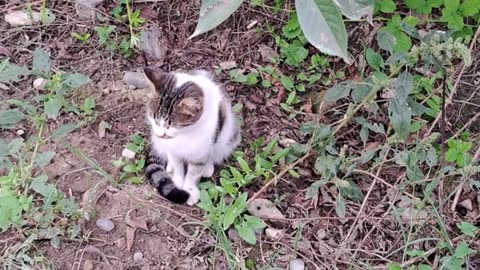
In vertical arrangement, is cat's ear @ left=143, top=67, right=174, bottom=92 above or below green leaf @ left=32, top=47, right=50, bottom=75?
above

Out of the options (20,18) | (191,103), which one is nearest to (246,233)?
(191,103)

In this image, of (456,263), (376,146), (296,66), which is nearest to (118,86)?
(296,66)

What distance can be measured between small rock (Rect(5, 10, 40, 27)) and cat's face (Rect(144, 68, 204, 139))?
1.06m

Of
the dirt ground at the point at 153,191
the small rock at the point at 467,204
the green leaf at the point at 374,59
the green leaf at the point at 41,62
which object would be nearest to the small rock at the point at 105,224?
the dirt ground at the point at 153,191

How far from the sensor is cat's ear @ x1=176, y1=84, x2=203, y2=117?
2.19 m

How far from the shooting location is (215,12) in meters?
1.07

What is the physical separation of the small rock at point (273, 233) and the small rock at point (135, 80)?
0.90 metres

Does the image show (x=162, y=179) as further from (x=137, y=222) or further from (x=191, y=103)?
(x=191, y=103)

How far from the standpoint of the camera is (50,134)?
2.60 m

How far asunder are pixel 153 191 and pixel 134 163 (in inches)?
6.3

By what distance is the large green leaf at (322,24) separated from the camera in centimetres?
103

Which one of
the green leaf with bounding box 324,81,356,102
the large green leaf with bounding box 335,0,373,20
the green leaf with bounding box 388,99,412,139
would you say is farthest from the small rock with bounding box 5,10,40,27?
the large green leaf with bounding box 335,0,373,20

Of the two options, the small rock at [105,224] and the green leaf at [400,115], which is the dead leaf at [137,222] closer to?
the small rock at [105,224]

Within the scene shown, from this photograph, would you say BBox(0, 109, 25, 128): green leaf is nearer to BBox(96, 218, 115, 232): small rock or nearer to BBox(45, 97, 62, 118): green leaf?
BBox(45, 97, 62, 118): green leaf
